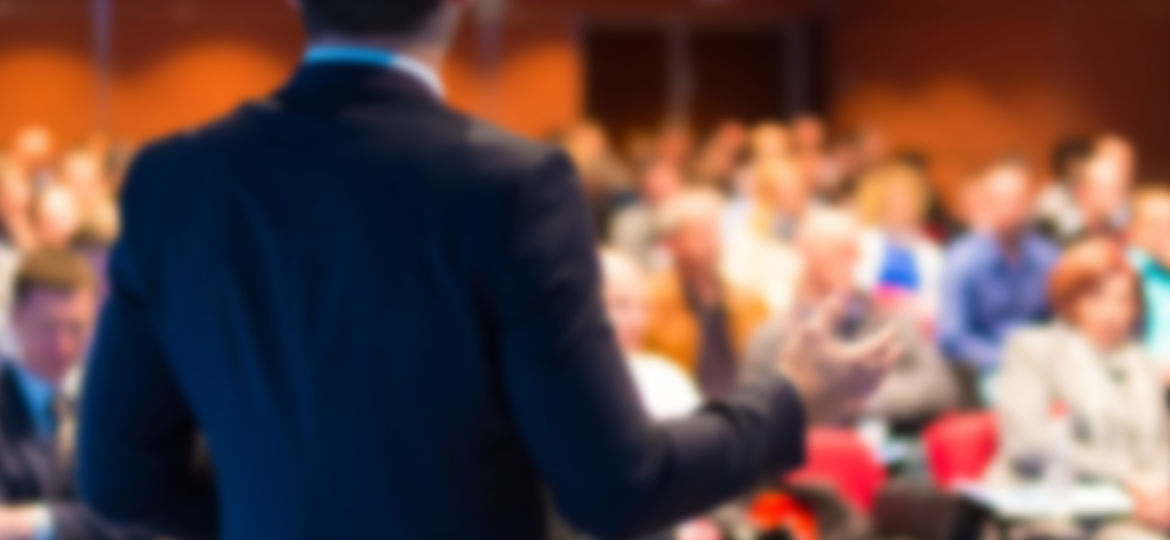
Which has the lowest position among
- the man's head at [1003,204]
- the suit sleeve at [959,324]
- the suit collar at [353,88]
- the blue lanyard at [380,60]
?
the suit sleeve at [959,324]

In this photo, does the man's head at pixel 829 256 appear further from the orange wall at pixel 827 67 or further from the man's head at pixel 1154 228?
the orange wall at pixel 827 67

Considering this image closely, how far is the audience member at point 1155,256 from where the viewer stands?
6.88 metres

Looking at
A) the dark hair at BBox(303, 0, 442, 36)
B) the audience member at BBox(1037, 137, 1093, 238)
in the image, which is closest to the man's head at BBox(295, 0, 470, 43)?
the dark hair at BBox(303, 0, 442, 36)

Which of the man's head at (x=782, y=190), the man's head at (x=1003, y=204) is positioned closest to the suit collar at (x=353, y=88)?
the man's head at (x=1003, y=204)

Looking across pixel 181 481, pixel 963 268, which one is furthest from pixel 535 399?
pixel 963 268

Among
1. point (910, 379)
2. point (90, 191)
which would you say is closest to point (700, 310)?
point (910, 379)

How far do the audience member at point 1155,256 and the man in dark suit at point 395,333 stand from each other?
582 cm

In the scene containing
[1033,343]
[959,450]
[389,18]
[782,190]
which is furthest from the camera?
[782,190]

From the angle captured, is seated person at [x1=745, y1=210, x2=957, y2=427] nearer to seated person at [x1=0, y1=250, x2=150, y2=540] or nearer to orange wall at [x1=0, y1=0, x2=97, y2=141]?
seated person at [x1=0, y1=250, x2=150, y2=540]

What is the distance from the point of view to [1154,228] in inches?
281

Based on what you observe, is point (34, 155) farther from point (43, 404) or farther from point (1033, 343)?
point (43, 404)

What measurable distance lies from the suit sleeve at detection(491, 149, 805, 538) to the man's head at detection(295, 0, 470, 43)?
144 millimetres

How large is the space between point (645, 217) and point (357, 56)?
8743mm

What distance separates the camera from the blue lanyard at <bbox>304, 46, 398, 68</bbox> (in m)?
1.33
